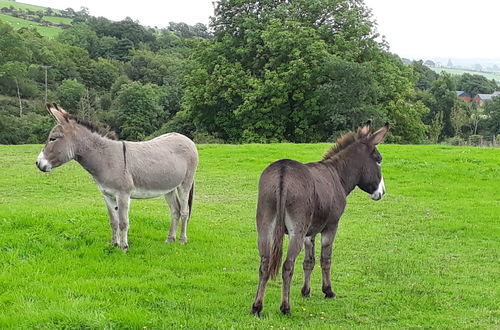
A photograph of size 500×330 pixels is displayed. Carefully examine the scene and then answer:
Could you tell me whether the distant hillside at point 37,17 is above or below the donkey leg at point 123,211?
above

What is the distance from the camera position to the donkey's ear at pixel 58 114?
745 cm

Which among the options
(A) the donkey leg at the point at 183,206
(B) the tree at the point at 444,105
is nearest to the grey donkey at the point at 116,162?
(A) the donkey leg at the point at 183,206

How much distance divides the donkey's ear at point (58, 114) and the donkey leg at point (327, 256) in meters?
4.50

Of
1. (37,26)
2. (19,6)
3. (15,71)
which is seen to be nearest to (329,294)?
(15,71)

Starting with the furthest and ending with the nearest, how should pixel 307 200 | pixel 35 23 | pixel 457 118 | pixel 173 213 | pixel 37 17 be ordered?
pixel 37 17 < pixel 35 23 < pixel 457 118 < pixel 173 213 < pixel 307 200

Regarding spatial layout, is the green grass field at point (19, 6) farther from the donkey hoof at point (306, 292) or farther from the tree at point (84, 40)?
the donkey hoof at point (306, 292)

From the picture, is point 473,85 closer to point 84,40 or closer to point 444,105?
point 444,105

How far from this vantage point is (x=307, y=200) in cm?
570

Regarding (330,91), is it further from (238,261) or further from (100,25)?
(100,25)

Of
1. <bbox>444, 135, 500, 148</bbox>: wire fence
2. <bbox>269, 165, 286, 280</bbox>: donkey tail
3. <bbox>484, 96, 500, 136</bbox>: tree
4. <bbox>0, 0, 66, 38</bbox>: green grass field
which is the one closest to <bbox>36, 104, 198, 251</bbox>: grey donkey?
<bbox>269, 165, 286, 280</bbox>: donkey tail

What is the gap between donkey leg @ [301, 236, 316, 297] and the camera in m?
6.46

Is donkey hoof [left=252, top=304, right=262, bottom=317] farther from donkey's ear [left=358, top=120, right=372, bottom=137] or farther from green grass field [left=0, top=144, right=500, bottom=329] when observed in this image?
donkey's ear [left=358, top=120, right=372, bottom=137]

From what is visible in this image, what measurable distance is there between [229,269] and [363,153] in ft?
9.71

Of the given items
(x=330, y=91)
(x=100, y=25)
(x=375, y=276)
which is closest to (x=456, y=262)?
(x=375, y=276)
